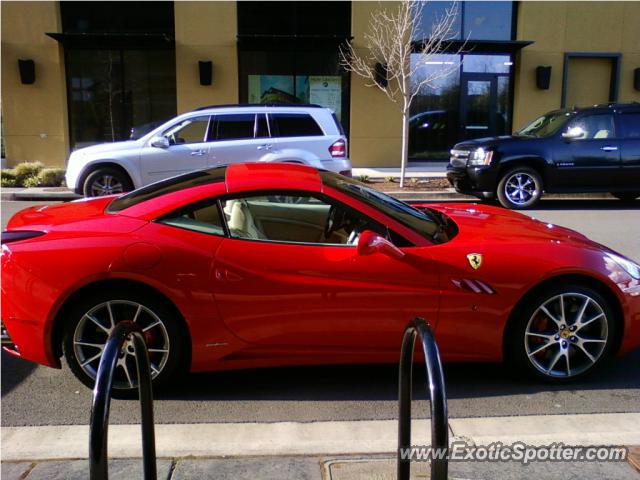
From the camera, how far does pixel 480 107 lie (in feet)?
59.1

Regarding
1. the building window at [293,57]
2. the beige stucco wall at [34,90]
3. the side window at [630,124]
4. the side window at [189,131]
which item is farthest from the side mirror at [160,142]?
the side window at [630,124]

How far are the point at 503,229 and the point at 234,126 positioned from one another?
311 inches

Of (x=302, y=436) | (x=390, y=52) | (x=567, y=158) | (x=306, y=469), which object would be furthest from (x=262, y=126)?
(x=306, y=469)

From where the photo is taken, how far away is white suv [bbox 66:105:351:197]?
10.9 metres

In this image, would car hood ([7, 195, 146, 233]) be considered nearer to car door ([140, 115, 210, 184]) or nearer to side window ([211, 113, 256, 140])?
car door ([140, 115, 210, 184])

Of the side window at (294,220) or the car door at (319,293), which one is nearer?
the car door at (319,293)

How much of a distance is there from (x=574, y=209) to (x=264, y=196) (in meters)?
9.68

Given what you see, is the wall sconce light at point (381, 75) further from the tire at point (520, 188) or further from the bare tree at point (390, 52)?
the tire at point (520, 188)

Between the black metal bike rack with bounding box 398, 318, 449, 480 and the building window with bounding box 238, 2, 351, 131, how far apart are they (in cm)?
1536

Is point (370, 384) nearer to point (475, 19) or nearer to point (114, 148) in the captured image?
point (114, 148)

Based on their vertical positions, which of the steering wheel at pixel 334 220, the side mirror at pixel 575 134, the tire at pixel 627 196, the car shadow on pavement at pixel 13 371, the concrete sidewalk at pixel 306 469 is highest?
the side mirror at pixel 575 134

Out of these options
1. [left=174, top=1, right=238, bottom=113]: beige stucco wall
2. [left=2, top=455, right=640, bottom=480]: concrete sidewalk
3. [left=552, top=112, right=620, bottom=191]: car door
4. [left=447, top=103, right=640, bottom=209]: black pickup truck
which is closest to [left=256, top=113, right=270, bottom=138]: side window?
[left=447, top=103, right=640, bottom=209]: black pickup truck

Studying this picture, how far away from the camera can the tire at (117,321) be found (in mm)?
3541

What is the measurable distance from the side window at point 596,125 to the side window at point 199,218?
9.64 meters
